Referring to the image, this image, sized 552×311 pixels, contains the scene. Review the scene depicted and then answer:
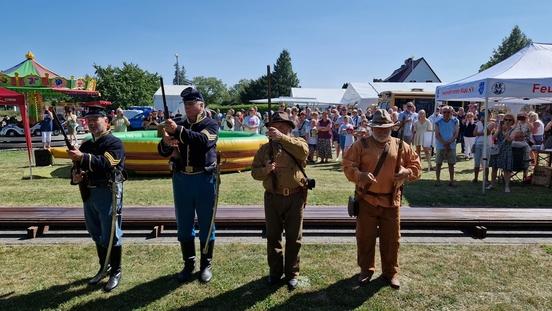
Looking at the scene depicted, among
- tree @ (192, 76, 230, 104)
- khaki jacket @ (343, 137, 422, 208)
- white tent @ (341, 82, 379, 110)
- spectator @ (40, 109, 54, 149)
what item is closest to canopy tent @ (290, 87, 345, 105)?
white tent @ (341, 82, 379, 110)

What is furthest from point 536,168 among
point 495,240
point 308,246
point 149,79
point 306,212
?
point 149,79

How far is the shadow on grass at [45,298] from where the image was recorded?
3.86 metres

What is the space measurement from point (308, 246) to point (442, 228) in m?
2.17

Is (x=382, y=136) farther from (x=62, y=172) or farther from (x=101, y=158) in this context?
(x=62, y=172)

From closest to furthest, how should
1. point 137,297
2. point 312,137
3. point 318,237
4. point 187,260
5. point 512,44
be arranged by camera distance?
point 137,297 → point 187,260 → point 318,237 → point 312,137 → point 512,44

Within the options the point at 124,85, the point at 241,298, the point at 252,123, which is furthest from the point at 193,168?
the point at 124,85

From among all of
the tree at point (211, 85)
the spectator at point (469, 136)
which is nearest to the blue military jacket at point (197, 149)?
the spectator at point (469, 136)

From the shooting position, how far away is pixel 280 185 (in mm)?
4043

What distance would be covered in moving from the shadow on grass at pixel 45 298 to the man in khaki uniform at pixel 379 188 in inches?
112

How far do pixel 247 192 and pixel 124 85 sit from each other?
50920mm

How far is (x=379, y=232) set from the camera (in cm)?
432

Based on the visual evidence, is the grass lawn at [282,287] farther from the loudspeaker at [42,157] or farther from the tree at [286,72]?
the tree at [286,72]

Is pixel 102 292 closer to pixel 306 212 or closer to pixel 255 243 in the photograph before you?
pixel 255 243

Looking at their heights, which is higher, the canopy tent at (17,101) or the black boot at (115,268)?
the canopy tent at (17,101)
